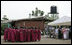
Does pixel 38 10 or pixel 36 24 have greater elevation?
pixel 38 10

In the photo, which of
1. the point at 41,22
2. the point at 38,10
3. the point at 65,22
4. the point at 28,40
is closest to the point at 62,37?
the point at 65,22

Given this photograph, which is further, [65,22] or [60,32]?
[60,32]

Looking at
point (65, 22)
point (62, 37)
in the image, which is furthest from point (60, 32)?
point (65, 22)

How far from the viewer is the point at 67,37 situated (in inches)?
729

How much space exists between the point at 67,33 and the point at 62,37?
32.1 inches

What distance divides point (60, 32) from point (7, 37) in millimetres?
6038

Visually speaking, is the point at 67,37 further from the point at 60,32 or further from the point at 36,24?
the point at 36,24

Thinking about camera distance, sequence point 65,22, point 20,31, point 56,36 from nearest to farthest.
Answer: point 20,31 → point 65,22 → point 56,36

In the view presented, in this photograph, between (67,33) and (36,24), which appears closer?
(67,33)

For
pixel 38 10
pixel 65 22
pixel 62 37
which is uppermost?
pixel 38 10

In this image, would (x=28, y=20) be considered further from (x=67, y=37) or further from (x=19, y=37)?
(x=19, y=37)

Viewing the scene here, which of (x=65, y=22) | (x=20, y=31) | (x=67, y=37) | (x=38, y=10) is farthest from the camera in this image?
(x=38, y=10)

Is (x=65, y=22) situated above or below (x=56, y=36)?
above

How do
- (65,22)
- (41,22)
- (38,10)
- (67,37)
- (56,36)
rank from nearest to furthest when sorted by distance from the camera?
(65,22), (67,37), (56,36), (41,22), (38,10)
